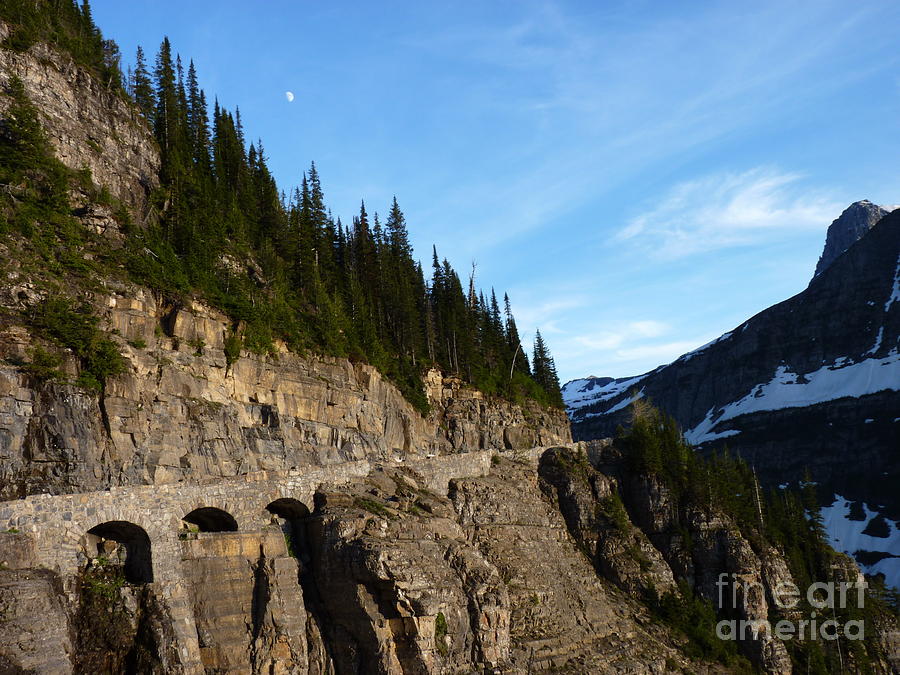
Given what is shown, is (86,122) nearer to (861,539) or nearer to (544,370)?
(544,370)

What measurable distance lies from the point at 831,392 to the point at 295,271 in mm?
139907

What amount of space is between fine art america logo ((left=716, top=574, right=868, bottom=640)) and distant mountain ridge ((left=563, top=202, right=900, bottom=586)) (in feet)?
173

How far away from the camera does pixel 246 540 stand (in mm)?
32281

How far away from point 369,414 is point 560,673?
73.1ft

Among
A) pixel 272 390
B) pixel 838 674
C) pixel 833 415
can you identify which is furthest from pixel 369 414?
pixel 833 415

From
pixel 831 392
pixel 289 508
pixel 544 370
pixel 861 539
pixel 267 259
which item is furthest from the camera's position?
pixel 831 392

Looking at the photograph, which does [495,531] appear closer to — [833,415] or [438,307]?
[438,307]

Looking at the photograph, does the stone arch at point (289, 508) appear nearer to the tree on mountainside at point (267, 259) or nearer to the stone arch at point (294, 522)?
the stone arch at point (294, 522)

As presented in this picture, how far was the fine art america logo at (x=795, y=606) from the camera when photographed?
5262cm

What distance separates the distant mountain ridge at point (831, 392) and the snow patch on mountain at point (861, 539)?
300 mm

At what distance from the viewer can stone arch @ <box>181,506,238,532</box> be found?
32.5 meters

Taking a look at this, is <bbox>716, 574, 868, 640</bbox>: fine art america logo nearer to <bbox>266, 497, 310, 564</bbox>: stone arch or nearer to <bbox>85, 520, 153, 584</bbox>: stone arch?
<bbox>266, 497, 310, 564</bbox>: stone arch

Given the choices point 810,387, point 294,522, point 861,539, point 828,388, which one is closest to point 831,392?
point 828,388

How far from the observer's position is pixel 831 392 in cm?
16300
